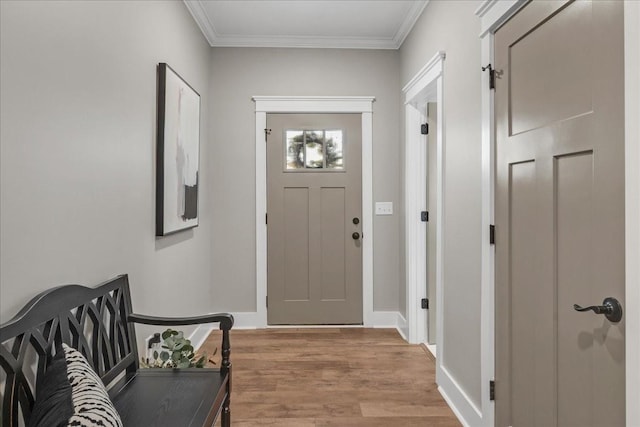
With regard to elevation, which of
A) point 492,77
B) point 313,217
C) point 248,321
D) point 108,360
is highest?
point 492,77

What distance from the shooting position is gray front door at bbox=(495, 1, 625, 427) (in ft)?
4.10

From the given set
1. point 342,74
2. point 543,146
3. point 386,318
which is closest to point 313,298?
point 386,318

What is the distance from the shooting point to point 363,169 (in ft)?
13.7

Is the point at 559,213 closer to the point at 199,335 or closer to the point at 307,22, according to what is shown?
the point at 307,22

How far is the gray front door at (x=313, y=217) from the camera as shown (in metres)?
4.15

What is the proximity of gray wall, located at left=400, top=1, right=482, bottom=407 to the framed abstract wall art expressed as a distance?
1724mm

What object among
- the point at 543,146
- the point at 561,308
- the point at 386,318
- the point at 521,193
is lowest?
the point at 386,318

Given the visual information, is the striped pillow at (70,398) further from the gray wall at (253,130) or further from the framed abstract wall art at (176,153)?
the gray wall at (253,130)

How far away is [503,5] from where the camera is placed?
1874mm

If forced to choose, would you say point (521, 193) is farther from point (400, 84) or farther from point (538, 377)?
point (400, 84)

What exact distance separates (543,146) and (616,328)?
0.67 metres

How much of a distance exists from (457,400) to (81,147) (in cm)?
228

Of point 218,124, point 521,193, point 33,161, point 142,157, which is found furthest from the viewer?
point 218,124

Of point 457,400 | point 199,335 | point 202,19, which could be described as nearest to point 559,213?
point 457,400
